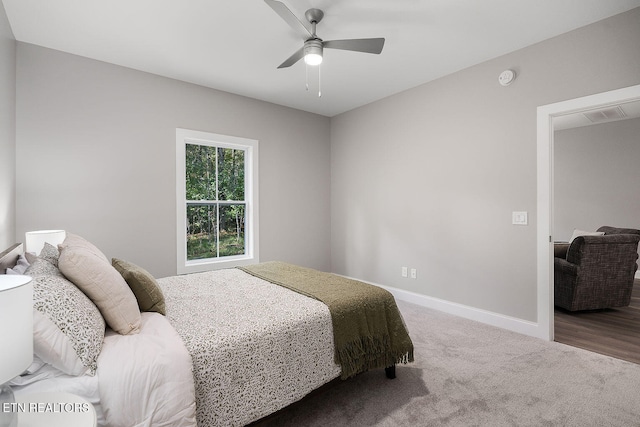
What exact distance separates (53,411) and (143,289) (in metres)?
0.79

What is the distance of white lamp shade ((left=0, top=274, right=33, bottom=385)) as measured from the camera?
0.81 metres

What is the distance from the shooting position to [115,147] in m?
3.29

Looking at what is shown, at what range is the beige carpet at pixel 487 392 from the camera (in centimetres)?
182

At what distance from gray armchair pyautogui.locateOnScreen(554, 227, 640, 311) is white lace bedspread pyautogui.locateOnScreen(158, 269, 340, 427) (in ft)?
10.5

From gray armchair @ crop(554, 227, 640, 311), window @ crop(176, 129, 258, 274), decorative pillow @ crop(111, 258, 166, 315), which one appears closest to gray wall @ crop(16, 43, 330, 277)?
window @ crop(176, 129, 258, 274)

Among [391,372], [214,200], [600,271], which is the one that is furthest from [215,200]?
[600,271]

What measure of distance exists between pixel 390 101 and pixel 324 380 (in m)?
3.62

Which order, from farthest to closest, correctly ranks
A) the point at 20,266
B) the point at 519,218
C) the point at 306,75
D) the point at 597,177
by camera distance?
the point at 597,177
the point at 306,75
the point at 519,218
the point at 20,266

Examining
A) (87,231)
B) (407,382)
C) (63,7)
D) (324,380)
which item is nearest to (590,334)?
(407,382)

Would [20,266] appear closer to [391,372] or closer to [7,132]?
[7,132]

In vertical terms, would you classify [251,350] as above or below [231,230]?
below

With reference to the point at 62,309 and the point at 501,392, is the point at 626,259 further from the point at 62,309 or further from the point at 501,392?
the point at 62,309

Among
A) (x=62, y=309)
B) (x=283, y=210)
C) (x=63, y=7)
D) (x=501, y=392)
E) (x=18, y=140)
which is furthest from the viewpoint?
(x=283, y=210)

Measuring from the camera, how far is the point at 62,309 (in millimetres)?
1229
